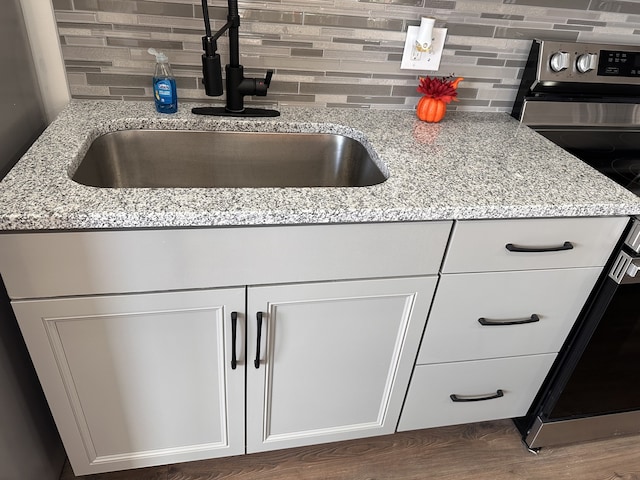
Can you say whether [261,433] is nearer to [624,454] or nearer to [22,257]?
[22,257]

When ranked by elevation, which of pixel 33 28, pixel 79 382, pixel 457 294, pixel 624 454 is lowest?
pixel 624 454

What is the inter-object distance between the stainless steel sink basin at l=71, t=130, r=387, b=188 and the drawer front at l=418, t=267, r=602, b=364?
37 centimetres

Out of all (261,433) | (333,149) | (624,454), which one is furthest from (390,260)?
(624,454)

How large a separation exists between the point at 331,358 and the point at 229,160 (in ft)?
2.04

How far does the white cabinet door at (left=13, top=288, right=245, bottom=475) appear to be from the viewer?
97 centimetres

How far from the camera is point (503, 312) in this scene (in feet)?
3.96

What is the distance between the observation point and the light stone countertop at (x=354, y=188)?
2.81 ft

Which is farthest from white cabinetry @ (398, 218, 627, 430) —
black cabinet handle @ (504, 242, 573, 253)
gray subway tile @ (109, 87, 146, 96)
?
gray subway tile @ (109, 87, 146, 96)

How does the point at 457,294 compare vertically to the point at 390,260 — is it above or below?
below

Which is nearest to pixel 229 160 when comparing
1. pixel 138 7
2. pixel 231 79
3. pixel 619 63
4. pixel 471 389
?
pixel 231 79

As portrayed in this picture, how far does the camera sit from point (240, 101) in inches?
51.5

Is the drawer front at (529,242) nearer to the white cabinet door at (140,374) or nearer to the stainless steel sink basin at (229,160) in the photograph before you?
the stainless steel sink basin at (229,160)

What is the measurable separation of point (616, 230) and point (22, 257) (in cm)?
128

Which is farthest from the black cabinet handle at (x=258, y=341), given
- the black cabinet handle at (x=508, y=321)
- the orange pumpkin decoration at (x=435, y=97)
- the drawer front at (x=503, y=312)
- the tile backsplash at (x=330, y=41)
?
the orange pumpkin decoration at (x=435, y=97)
